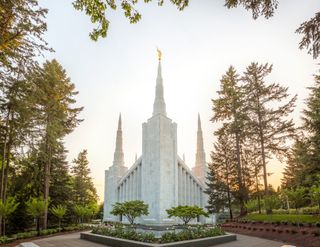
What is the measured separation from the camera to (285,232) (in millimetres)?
12281

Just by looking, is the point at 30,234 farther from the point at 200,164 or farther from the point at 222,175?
the point at 200,164

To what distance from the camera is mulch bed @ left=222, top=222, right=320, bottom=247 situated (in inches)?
406

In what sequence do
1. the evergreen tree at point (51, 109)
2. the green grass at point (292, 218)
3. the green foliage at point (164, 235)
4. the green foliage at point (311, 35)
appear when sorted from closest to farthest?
the green foliage at point (311, 35) < the green foliage at point (164, 235) < the evergreen tree at point (51, 109) < the green grass at point (292, 218)

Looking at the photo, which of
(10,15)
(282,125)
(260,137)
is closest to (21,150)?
(10,15)

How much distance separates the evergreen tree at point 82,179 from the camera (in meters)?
32.1

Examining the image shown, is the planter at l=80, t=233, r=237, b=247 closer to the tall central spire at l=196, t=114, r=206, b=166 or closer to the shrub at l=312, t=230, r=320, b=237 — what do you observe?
the shrub at l=312, t=230, r=320, b=237

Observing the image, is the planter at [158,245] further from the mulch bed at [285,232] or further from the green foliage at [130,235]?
the mulch bed at [285,232]

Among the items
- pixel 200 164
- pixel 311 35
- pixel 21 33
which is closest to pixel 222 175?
pixel 200 164

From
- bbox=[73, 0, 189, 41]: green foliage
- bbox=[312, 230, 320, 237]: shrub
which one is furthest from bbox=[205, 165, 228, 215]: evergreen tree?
bbox=[73, 0, 189, 41]: green foliage

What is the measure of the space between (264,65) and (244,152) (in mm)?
8828

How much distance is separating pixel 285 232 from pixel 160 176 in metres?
11.7

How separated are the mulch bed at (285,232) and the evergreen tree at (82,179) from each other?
22610mm

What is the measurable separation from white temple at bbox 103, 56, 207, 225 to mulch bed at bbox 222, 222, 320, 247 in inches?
279

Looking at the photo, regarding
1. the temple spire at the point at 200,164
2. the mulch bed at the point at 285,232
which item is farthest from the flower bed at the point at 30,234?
the temple spire at the point at 200,164
